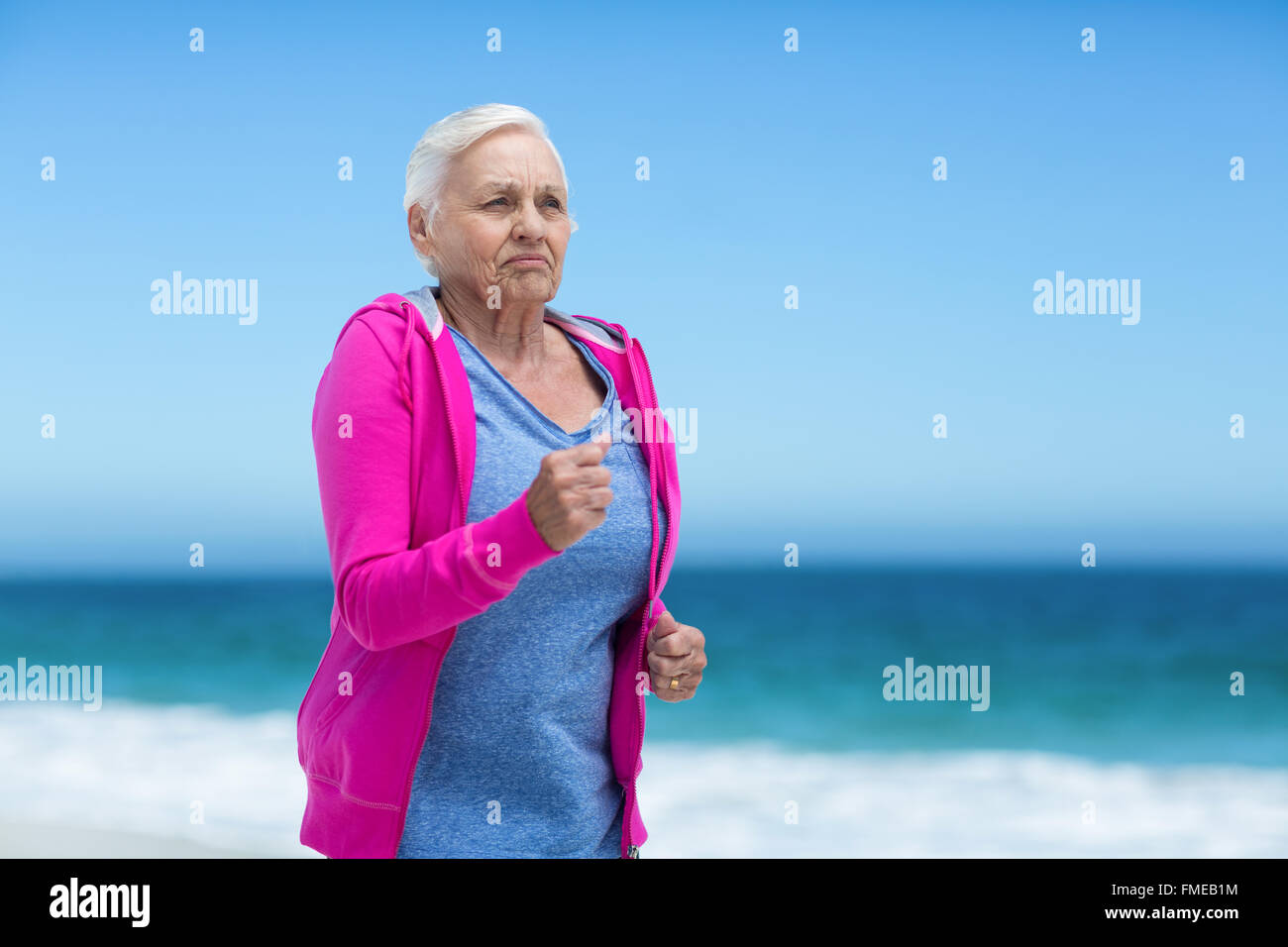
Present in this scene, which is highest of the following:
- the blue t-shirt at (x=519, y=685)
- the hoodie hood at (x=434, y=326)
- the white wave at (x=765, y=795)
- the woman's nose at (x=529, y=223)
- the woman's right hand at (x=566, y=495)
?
the woman's nose at (x=529, y=223)

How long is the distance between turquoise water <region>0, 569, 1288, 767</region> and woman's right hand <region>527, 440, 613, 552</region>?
264 inches

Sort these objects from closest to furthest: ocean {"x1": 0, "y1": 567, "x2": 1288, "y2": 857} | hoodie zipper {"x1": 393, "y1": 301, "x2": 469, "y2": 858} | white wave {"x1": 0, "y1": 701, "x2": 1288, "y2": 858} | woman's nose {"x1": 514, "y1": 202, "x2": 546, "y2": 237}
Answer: hoodie zipper {"x1": 393, "y1": 301, "x2": 469, "y2": 858} → woman's nose {"x1": 514, "y1": 202, "x2": 546, "y2": 237} → white wave {"x1": 0, "y1": 701, "x2": 1288, "y2": 858} → ocean {"x1": 0, "y1": 567, "x2": 1288, "y2": 857}

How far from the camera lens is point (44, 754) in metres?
6.70

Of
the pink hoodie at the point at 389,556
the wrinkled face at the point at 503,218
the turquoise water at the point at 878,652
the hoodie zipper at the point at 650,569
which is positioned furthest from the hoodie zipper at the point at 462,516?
the turquoise water at the point at 878,652

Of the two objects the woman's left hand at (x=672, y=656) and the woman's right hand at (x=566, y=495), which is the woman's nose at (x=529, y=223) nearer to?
the woman's right hand at (x=566, y=495)

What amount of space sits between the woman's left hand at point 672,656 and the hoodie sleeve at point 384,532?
10.1 inches

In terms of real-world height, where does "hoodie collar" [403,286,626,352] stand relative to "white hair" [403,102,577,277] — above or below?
below

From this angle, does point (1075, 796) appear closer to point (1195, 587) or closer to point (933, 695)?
point (933, 695)

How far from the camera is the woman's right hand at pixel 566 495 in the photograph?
3.52 feet

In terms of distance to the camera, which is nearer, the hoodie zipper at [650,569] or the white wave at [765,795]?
the hoodie zipper at [650,569]

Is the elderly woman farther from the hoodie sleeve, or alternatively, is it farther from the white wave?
the white wave

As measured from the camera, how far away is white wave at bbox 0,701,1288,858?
18.9 feet

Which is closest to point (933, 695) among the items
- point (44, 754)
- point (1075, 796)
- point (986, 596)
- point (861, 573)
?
point (1075, 796)

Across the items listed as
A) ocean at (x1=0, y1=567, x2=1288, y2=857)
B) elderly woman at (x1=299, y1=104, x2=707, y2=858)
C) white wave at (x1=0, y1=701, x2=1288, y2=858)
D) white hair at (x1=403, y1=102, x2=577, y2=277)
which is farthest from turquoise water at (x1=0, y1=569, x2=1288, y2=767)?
white hair at (x1=403, y1=102, x2=577, y2=277)
